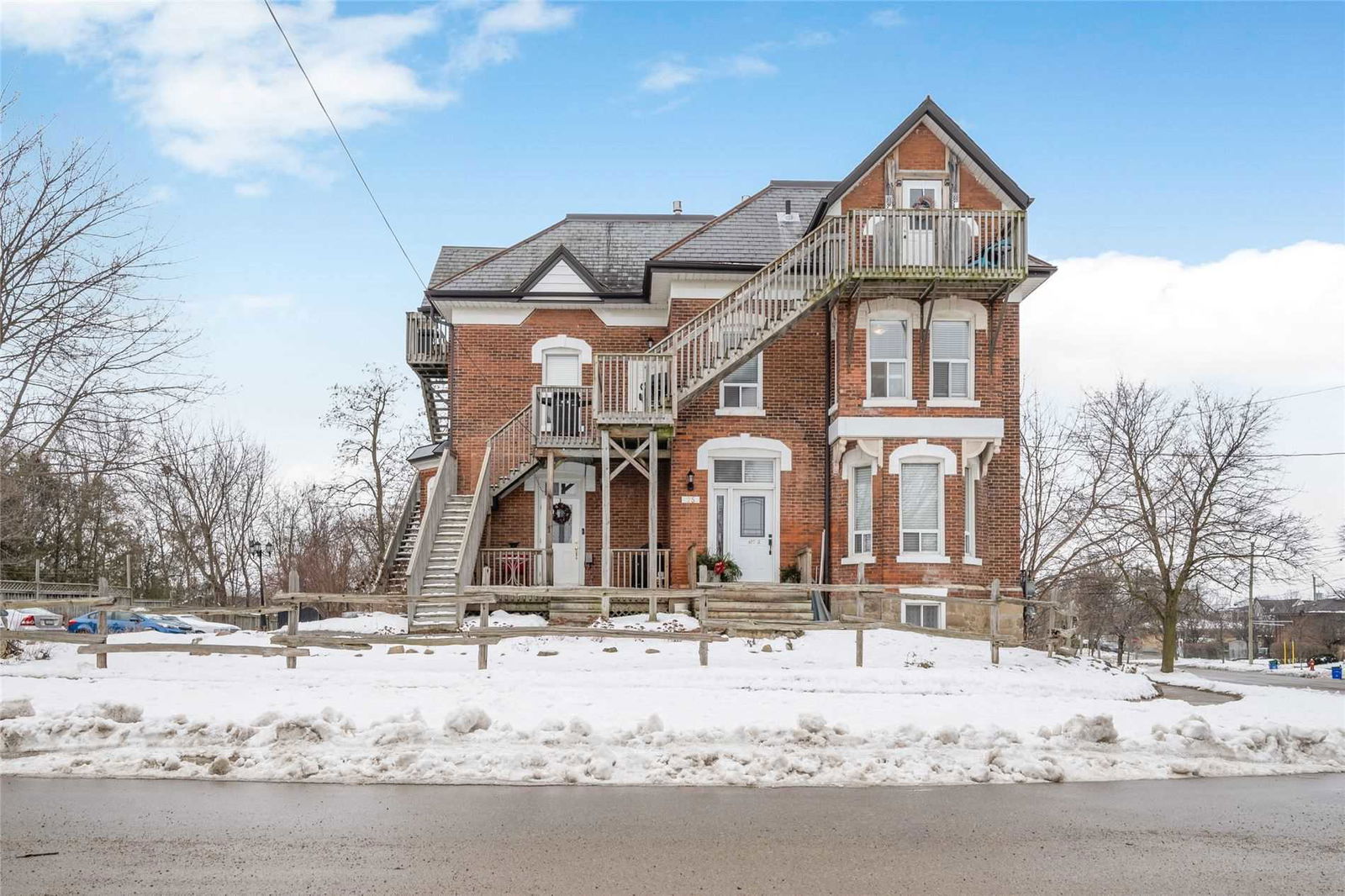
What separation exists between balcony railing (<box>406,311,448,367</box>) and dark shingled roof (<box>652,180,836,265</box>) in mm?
6802

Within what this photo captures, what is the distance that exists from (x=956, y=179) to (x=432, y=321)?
12.8 meters

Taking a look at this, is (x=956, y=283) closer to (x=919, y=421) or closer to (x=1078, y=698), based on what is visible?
(x=919, y=421)

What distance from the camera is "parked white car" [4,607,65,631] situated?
25328 millimetres

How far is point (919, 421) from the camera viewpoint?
20.6 meters

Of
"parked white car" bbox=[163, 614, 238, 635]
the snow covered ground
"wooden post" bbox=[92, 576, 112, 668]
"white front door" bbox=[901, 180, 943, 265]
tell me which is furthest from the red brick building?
"parked white car" bbox=[163, 614, 238, 635]

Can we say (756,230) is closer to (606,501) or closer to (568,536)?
(606,501)

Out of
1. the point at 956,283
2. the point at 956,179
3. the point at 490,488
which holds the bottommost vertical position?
the point at 490,488

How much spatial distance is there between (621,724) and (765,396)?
12498 mm

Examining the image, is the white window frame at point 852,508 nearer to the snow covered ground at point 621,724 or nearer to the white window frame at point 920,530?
the white window frame at point 920,530

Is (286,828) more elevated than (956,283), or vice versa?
(956,283)

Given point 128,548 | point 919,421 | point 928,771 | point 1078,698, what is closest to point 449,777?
point 928,771

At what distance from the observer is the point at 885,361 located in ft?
68.7

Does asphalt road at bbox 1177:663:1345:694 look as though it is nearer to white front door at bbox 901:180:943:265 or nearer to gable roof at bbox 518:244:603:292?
white front door at bbox 901:180:943:265

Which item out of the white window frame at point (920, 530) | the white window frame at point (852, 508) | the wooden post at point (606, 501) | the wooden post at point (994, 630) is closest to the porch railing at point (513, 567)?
the wooden post at point (606, 501)
